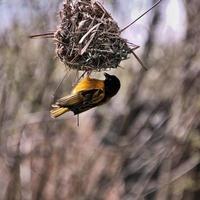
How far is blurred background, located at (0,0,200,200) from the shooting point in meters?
6.75

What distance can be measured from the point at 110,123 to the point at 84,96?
4627 millimetres

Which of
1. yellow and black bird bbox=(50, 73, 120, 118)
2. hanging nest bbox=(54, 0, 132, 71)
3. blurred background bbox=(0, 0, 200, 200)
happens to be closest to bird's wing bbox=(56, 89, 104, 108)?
yellow and black bird bbox=(50, 73, 120, 118)

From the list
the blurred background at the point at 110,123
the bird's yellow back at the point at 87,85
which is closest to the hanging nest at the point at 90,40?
the bird's yellow back at the point at 87,85

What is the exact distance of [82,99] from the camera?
9.58 feet

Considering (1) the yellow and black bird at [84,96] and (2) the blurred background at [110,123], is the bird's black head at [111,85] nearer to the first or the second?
(1) the yellow and black bird at [84,96]

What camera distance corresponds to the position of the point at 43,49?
7.05 metres

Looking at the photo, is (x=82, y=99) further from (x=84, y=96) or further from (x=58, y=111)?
(x=58, y=111)

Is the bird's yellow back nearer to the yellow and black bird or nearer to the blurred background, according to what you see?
the yellow and black bird

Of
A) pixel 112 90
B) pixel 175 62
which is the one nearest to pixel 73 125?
pixel 175 62

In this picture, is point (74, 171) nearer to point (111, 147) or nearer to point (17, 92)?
point (111, 147)

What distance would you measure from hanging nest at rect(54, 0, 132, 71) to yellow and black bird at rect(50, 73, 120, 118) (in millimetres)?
79

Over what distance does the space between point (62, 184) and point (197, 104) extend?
1980mm

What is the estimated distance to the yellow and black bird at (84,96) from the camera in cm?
290

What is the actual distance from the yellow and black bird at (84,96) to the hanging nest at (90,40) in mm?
79
